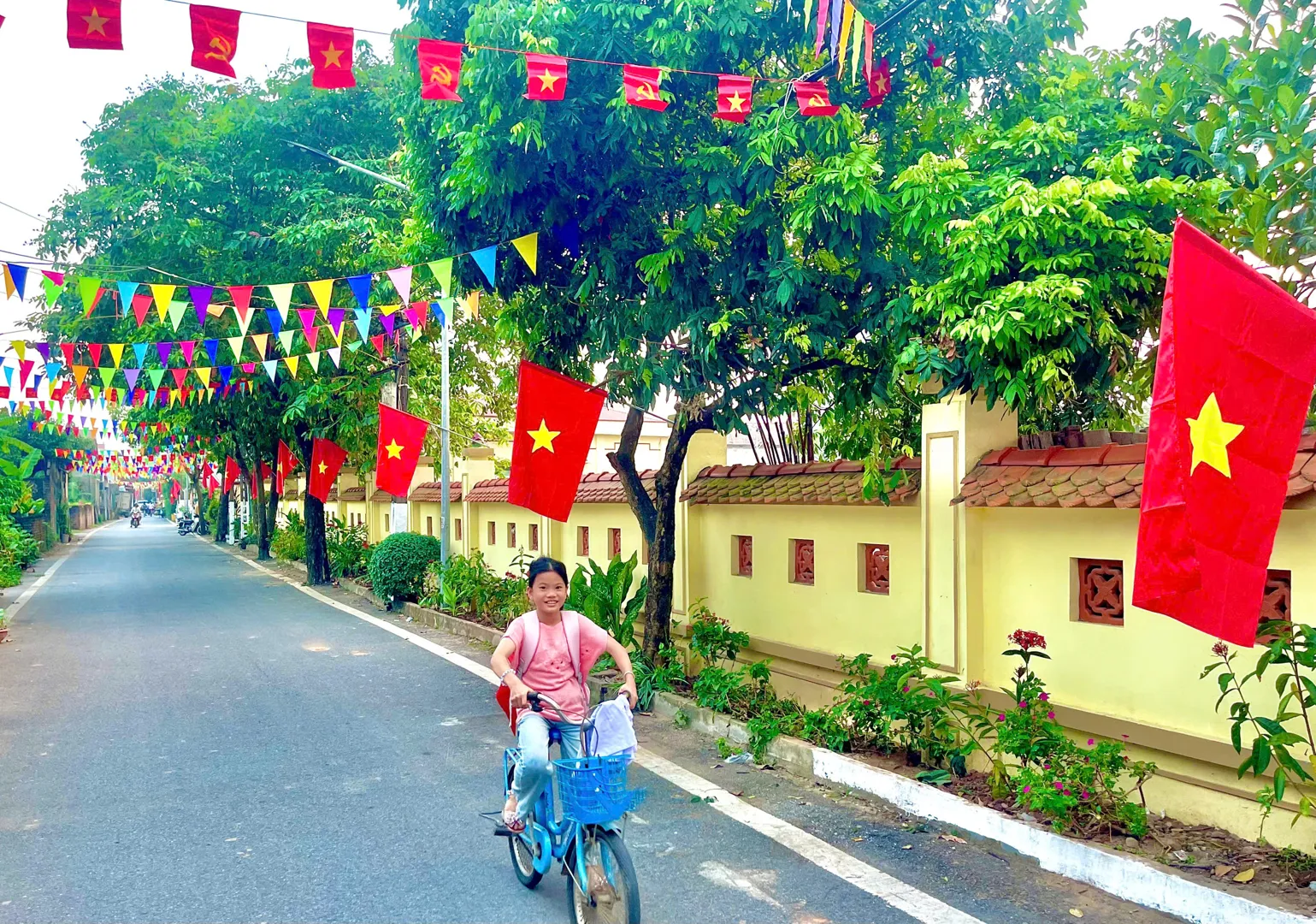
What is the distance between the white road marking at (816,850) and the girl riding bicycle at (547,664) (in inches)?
59.9

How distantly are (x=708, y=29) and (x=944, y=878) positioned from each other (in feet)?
18.5

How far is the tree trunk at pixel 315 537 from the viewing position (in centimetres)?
2177

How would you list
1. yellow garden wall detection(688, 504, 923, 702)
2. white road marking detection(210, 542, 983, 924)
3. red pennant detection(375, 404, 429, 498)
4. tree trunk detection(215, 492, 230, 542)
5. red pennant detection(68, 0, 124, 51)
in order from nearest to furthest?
white road marking detection(210, 542, 983, 924)
red pennant detection(68, 0, 124, 51)
yellow garden wall detection(688, 504, 923, 702)
red pennant detection(375, 404, 429, 498)
tree trunk detection(215, 492, 230, 542)

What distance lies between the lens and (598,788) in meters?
3.83

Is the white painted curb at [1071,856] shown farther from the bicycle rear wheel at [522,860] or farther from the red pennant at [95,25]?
the red pennant at [95,25]

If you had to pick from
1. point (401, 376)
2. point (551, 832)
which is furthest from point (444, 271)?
point (401, 376)

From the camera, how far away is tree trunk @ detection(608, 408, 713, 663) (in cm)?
953

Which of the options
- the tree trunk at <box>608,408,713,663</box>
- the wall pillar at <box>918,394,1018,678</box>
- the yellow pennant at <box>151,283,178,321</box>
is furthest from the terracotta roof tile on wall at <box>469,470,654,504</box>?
the yellow pennant at <box>151,283,178,321</box>

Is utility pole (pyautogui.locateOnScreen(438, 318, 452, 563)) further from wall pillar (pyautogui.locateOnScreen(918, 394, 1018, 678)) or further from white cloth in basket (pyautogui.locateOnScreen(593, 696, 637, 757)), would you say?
white cloth in basket (pyautogui.locateOnScreen(593, 696, 637, 757))

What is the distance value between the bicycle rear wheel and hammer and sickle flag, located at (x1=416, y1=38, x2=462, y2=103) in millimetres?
4009

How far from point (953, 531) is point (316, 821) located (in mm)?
4342

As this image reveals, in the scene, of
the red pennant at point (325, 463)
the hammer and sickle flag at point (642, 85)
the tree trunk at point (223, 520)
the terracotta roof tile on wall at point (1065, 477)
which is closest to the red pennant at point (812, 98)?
the hammer and sickle flag at point (642, 85)

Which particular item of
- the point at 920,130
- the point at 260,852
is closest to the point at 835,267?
the point at 920,130

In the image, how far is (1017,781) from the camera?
18.1ft
